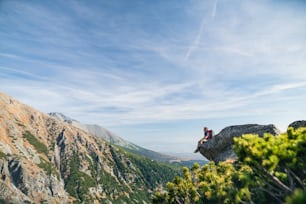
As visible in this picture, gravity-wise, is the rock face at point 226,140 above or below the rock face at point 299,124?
below

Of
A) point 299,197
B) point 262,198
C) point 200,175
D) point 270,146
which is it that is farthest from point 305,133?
point 200,175

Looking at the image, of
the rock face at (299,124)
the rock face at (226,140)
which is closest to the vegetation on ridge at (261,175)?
the rock face at (299,124)

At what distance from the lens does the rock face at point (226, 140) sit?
52316 mm

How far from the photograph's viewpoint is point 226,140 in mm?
58406

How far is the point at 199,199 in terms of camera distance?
41.8 m

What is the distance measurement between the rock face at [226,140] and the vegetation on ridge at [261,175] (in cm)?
1532

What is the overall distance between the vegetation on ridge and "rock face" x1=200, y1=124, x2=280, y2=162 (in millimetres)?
15322

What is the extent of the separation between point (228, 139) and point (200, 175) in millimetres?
21322

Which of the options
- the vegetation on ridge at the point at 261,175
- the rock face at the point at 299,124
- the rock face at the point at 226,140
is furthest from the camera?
the rock face at the point at 226,140

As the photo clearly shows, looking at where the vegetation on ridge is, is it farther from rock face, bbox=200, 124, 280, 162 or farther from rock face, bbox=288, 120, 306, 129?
rock face, bbox=200, 124, 280, 162

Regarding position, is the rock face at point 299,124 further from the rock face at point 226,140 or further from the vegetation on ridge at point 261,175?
the vegetation on ridge at point 261,175

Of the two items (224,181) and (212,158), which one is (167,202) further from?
(212,158)

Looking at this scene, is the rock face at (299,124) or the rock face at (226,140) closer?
the rock face at (299,124)

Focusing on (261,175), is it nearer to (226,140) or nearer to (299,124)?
(299,124)
